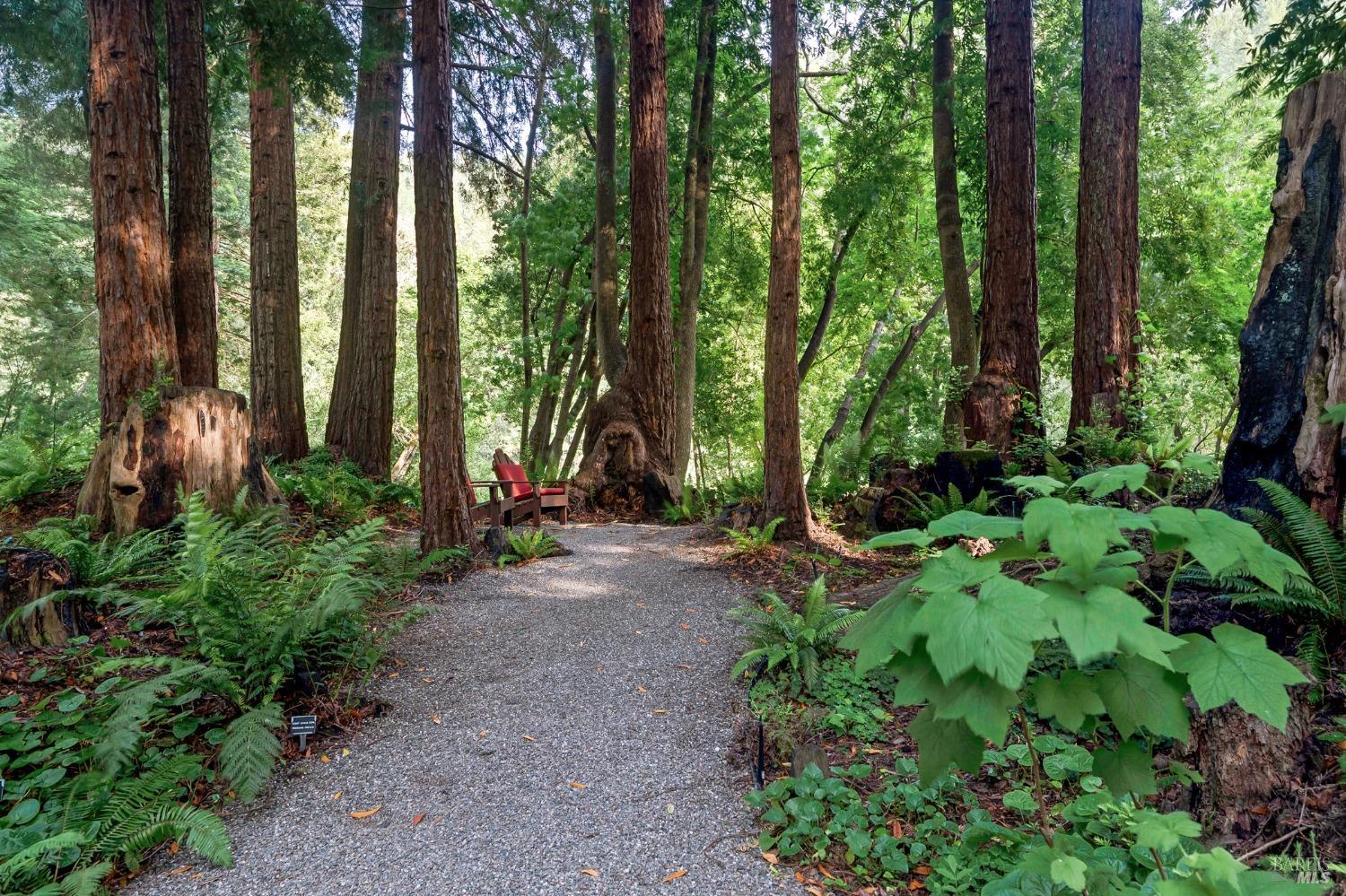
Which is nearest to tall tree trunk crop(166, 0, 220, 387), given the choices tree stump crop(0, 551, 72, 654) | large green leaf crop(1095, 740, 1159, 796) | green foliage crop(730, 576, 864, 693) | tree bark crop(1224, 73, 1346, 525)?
tree stump crop(0, 551, 72, 654)

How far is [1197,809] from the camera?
2.59 meters

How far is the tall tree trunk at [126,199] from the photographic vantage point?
619cm

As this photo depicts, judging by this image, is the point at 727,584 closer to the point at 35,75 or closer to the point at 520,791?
the point at 520,791

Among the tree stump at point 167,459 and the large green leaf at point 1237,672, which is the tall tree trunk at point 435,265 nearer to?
the tree stump at point 167,459

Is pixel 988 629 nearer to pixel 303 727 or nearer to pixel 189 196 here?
pixel 303 727

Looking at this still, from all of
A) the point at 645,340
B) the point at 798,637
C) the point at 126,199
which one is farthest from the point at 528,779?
the point at 645,340

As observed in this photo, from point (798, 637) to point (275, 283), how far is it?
30.6ft

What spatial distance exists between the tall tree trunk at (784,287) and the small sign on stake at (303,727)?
463cm

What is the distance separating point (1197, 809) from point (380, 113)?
11.3 metres

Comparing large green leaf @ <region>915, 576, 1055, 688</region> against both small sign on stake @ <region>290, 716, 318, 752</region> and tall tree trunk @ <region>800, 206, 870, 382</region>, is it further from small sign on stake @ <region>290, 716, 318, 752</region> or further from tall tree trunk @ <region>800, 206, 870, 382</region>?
tall tree trunk @ <region>800, 206, 870, 382</region>

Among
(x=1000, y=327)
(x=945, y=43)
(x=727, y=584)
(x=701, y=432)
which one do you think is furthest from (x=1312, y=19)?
(x=701, y=432)

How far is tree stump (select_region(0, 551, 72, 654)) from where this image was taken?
158 inches

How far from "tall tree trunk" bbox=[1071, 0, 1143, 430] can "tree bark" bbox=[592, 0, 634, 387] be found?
6765mm

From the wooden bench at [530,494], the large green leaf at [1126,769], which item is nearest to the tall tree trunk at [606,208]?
the wooden bench at [530,494]
